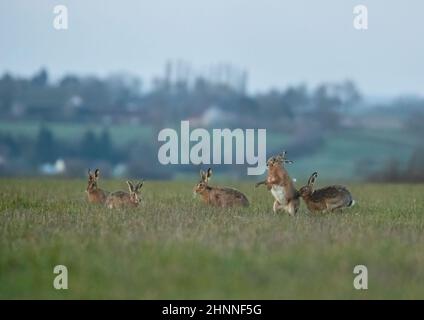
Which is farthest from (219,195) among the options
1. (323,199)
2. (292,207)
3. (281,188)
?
(323,199)

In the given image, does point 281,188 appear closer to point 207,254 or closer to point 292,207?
point 292,207

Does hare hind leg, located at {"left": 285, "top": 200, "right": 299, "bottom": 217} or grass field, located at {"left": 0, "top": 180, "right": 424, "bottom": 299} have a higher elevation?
hare hind leg, located at {"left": 285, "top": 200, "right": 299, "bottom": 217}

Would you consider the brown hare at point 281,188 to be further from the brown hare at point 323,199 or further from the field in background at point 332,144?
the field in background at point 332,144

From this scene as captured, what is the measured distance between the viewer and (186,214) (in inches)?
637

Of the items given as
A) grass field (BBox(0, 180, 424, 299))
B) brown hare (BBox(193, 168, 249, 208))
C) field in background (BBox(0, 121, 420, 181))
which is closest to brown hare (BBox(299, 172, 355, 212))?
grass field (BBox(0, 180, 424, 299))

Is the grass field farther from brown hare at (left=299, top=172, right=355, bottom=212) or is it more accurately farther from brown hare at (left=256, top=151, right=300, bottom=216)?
brown hare at (left=299, top=172, right=355, bottom=212)

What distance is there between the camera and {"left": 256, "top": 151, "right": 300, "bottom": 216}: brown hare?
54.3ft

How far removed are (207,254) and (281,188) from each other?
179 inches

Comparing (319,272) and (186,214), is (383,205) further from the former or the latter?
(319,272)

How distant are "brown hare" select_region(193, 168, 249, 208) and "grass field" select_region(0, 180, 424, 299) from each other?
1225mm

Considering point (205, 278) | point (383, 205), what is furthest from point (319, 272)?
point (383, 205)

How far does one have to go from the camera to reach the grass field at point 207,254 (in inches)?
453

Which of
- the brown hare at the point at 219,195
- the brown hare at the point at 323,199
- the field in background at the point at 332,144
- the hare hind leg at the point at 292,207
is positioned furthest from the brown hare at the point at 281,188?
the field in background at the point at 332,144

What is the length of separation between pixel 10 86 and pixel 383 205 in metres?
22.4
